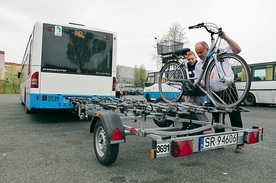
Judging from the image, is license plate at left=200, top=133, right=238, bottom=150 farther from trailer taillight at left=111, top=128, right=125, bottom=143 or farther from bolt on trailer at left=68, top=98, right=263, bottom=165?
trailer taillight at left=111, top=128, right=125, bottom=143

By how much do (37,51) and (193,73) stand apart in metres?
4.54

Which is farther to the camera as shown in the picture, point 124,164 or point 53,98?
point 53,98

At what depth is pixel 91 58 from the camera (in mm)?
7547

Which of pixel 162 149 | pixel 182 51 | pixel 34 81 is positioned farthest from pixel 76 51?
pixel 162 149

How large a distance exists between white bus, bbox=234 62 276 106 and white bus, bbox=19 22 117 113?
1186cm

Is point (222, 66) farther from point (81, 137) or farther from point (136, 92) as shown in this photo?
point (136, 92)

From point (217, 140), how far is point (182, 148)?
0.62 metres

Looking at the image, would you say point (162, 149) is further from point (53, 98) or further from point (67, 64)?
point (67, 64)

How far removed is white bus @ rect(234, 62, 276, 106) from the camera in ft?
51.9

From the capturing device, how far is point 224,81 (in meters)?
3.59

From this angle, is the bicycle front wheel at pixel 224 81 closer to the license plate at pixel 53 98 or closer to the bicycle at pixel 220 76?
the bicycle at pixel 220 76

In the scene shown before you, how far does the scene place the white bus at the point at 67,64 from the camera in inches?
261

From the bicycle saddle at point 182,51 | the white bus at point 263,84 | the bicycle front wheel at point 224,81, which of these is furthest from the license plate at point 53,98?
the white bus at point 263,84

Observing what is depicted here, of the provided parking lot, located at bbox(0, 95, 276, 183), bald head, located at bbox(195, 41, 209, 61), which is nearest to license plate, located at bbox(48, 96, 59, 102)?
parking lot, located at bbox(0, 95, 276, 183)
